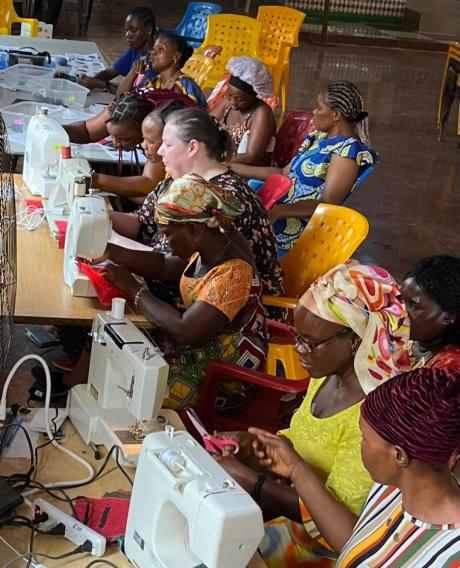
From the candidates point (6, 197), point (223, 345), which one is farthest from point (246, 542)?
point (223, 345)

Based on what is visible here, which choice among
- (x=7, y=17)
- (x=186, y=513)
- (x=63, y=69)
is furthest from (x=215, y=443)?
(x=7, y=17)

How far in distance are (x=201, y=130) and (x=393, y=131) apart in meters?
6.35

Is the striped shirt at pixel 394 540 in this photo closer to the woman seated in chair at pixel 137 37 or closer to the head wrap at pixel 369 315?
the head wrap at pixel 369 315

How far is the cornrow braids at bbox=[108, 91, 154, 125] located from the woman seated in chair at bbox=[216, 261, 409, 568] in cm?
212

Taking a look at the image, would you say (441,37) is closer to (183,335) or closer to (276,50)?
(276,50)

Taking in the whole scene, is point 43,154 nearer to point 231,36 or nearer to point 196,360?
point 196,360

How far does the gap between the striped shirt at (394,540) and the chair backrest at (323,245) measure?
5.96 ft

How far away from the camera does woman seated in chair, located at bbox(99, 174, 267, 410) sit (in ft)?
9.91

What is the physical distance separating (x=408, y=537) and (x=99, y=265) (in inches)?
64.0

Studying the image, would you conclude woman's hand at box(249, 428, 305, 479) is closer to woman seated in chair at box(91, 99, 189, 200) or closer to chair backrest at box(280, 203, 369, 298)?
chair backrest at box(280, 203, 369, 298)

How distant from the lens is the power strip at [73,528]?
2.04 metres

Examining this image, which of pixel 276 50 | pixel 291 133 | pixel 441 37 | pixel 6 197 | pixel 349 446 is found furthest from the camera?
pixel 441 37

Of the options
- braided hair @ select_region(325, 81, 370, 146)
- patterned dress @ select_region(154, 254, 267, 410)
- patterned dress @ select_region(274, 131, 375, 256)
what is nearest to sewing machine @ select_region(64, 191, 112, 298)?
patterned dress @ select_region(154, 254, 267, 410)

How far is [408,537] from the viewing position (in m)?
1.88
